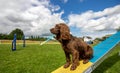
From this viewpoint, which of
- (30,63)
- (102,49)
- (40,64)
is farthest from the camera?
(30,63)

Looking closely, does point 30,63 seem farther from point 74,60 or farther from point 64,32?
point 64,32

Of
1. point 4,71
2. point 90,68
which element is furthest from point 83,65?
point 4,71

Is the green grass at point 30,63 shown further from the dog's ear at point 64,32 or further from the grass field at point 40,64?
the dog's ear at point 64,32

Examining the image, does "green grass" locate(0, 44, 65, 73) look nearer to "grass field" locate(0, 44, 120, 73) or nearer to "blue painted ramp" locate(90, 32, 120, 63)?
"grass field" locate(0, 44, 120, 73)

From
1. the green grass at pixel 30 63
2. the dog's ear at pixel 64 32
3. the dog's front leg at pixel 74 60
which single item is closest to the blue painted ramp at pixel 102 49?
the dog's front leg at pixel 74 60

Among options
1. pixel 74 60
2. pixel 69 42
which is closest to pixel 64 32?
pixel 69 42

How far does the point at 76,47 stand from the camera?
15.4ft

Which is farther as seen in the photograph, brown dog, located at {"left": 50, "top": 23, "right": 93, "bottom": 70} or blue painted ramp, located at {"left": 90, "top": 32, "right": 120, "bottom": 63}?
blue painted ramp, located at {"left": 90, "top": 32, "right": 120, "bottom": 63}

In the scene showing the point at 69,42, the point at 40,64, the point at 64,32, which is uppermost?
the point at 64,32

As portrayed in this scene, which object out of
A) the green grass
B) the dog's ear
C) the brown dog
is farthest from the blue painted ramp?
the green grass

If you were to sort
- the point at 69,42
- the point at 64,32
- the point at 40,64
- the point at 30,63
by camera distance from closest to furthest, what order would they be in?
1. the point at 64,32
2. the point at 69,42
3. the point at 40,64
4. the point at 30,63

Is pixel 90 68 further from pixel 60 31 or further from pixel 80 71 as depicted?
pixel 60 31

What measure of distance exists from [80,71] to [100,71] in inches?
84.8

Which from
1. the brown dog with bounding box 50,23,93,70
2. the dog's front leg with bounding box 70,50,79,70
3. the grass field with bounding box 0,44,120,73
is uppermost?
the brown dog with bounding box 50,23,93,70
